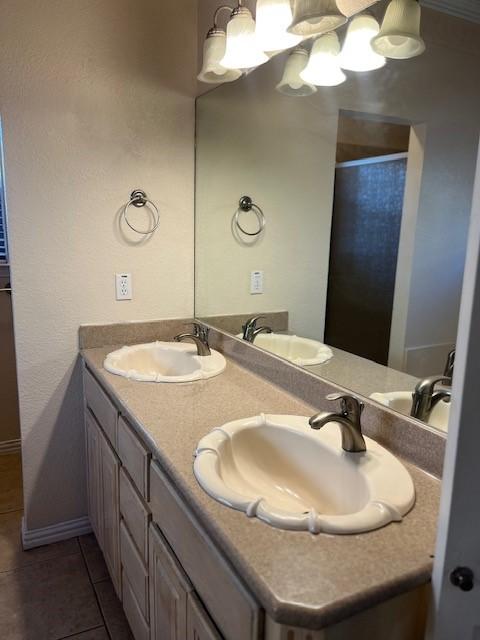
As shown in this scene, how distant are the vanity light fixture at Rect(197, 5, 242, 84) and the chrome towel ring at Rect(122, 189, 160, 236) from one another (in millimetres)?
545

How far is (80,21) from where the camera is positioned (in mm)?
1869

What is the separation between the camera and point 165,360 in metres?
2.10

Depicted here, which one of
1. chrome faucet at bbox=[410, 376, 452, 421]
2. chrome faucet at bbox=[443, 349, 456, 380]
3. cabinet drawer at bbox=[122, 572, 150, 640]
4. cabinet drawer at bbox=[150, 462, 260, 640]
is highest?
chrome faucet at bbox=[443, 349, 456, 380]

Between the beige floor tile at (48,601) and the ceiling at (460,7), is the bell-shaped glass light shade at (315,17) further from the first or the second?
the beige floor tile at (48,601)

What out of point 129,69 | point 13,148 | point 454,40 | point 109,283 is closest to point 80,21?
point 129,69

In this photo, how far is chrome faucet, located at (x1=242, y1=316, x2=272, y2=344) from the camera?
190 centimetres

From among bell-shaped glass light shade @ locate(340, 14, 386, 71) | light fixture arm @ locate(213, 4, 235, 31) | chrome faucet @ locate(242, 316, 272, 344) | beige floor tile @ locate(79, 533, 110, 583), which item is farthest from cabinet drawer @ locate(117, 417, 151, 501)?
light fixture arm @ locate(213, 4, 235, 31)

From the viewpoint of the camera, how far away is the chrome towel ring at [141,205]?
2.07 meters

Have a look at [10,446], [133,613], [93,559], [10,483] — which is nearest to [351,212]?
[133,613]

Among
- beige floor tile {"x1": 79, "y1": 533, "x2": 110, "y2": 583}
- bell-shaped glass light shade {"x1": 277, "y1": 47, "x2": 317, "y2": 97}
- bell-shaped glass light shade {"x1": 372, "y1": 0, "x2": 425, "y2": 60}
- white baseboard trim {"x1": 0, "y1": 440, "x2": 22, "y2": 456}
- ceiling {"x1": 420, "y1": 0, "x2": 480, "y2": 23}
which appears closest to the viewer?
ceiling {"x1": 420, "y1": 0, "x2": 480, "y2": 23}

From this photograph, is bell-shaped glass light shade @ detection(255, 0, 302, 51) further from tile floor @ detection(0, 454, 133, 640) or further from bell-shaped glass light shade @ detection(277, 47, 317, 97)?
tile floor @ detection(0, 454, 133, 640)

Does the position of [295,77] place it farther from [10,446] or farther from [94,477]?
[10,446]

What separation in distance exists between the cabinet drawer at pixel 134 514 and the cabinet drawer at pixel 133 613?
0.65ft

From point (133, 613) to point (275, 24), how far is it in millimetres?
1900
